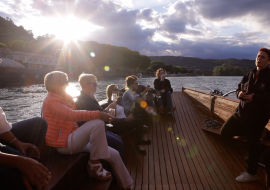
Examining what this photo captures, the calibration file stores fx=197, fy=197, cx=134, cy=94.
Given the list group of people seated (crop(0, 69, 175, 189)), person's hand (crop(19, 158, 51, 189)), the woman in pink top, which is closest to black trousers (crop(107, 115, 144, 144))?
group of people seated (crop(0, 69, 175, 189))

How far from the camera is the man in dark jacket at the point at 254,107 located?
196 cm

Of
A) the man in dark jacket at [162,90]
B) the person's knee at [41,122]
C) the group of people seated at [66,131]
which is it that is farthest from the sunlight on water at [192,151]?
the person's knee at [41,122]

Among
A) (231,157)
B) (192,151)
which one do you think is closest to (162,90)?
(192,151)

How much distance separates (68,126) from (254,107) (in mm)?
1807

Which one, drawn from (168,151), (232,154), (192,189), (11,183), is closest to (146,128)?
(168,151)

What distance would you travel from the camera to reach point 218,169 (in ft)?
8.04

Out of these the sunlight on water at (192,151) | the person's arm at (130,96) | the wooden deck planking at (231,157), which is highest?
the person's arm at (130,96)

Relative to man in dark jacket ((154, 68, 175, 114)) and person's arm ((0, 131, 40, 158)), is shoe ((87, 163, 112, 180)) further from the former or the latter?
man in dark jacket ((154, 68, 175, 114))

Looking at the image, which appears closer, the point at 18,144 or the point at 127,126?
the point at 18,144

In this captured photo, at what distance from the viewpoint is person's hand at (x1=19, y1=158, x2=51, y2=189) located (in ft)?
2.97

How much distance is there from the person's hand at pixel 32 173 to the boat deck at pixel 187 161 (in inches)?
55.2

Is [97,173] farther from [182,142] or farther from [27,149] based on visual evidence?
[182,142]

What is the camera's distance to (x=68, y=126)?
1702mm

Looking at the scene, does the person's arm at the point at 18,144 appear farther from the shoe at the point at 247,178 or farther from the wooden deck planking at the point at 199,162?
the shoe at the point at 247,178
